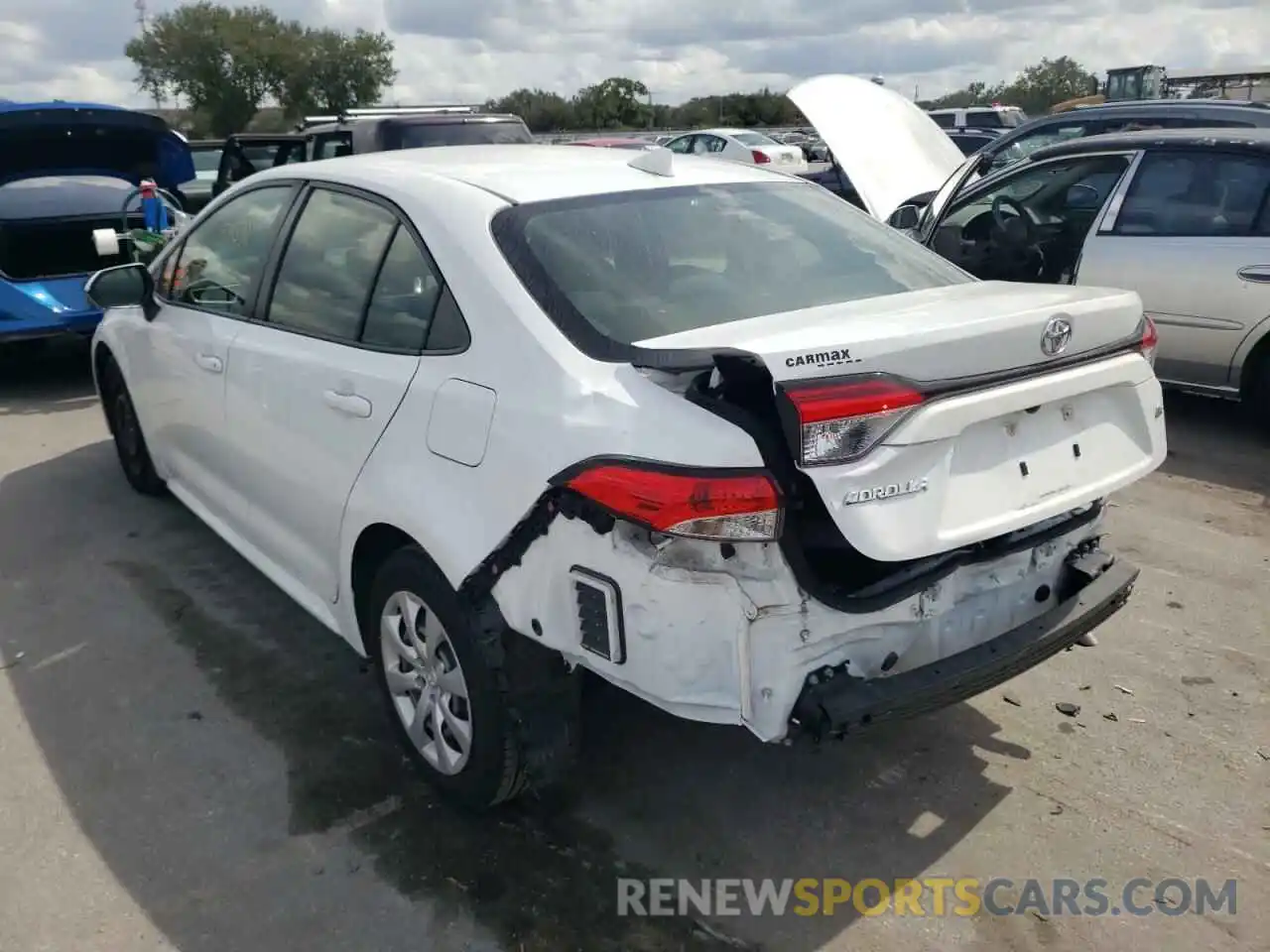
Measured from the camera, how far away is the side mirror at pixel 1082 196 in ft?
22.5

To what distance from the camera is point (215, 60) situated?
5047 centimetres

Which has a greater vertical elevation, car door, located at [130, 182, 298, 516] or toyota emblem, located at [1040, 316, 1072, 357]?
toyota emblem, located at [1040, 316, 1072, 357]

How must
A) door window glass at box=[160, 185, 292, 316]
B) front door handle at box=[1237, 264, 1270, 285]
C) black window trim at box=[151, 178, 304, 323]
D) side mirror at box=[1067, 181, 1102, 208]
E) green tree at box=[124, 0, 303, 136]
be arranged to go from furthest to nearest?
green tree at box=[124, 0, 303, 136] → side mirror at box=[1067, 181, 1102, 208] → front door handle at box=[1237, 264, 1270, 285] → door window glass at box=[160, 185, 292, 316] → black window trim at box=[151, 178, 304, 323]

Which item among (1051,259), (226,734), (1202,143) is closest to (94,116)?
(226,734)

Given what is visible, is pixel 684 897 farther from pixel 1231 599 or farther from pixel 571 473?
pixel 1231 599

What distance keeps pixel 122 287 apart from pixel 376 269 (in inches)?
85.4

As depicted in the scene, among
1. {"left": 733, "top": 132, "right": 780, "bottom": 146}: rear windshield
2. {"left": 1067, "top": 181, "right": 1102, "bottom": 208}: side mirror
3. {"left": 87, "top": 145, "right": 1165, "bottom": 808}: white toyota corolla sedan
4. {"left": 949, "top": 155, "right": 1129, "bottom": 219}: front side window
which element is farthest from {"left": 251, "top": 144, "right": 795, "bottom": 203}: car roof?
{"left": 733, "top": 132, "right": 780, "bottom": 146}: rear windshield

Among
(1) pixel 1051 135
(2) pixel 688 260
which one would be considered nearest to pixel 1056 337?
(2) pixel 688 260

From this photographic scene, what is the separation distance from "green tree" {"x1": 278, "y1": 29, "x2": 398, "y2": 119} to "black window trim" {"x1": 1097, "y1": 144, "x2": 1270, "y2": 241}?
50006 millimetres

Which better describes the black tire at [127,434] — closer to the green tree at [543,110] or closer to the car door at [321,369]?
the car door at [321,369]

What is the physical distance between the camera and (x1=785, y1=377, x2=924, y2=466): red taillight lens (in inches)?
86.9

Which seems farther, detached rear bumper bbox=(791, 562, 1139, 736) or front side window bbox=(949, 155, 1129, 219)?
front side window bbox=(949, 155, 1129, 219)

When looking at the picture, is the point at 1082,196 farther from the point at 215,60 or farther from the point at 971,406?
the point at 215,60

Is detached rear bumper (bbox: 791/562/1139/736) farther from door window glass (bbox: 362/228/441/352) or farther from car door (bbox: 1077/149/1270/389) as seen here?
car door (bbox: 1077/149/1270/389)
